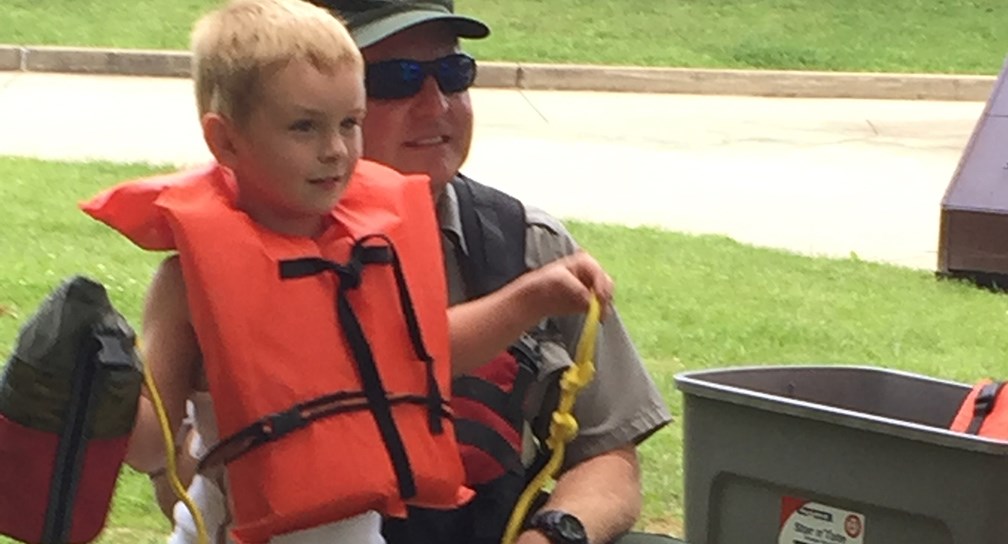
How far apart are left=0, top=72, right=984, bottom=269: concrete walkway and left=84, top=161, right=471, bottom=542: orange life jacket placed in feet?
20.7

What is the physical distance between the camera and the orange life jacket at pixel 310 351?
238 centimetres

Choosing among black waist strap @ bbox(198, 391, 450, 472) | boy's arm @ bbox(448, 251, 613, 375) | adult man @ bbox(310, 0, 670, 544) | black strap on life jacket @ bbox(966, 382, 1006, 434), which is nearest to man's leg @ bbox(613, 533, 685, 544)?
adult man @ bbox(310, 0, 670, 544)

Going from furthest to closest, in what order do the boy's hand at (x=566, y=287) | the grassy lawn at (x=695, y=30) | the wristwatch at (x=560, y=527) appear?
the grassy lawn at (x=695, y=30) → the wristwatch at (x=560, y=527) → the boy's hand at (x=566, y=287)

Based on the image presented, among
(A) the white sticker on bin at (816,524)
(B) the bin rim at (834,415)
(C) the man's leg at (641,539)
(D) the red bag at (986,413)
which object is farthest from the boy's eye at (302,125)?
(D) the red bag at (986,413)

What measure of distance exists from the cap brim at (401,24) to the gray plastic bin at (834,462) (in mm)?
984

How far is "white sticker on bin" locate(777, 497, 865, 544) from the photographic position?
134 inches

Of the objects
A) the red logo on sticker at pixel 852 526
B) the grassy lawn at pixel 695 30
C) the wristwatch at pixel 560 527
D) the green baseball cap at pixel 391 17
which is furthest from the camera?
the grassy lawn at pixel 695 30

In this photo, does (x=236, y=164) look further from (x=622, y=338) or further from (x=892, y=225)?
(x=892, y=225)

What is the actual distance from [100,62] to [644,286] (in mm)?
8478

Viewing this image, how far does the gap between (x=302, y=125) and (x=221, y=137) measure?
121mm

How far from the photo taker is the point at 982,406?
11.5 feet

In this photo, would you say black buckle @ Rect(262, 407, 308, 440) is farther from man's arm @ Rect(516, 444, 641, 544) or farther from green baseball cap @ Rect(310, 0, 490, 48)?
green baseball cap @ Rect(310, 0, 490, 48)

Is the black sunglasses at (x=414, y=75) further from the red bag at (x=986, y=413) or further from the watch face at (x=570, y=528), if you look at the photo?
the red bag at (x=986, y=413)

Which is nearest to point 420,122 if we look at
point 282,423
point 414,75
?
point 414,75
